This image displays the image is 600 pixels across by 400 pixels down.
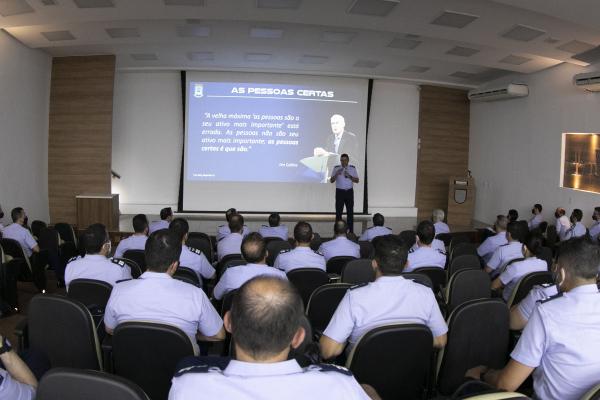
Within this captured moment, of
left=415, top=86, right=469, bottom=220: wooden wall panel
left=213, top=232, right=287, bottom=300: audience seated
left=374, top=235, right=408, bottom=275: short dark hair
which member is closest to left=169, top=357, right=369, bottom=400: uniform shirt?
left=374, top=235, right=408, bottom=275: short dark hair

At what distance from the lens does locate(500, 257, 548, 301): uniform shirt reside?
3.85 metres

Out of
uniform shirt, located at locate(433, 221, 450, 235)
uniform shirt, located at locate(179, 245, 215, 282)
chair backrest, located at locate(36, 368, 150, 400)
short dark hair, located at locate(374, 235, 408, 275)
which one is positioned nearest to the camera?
chair backrest, located at locate(36, 368, 150, 400)

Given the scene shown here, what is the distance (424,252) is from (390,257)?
192 cm

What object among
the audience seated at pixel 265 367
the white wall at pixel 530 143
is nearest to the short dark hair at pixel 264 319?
the audience seated at pixel 265 367

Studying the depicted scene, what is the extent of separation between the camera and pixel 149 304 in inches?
94.1

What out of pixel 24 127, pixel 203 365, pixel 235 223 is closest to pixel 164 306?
pixel 203 365

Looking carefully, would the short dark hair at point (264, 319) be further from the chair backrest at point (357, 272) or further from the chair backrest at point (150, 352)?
the chair backrest at point (357, 272)

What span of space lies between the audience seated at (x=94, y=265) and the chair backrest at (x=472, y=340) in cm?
225

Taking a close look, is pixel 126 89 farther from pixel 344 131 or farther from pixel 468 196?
pixel 468 196

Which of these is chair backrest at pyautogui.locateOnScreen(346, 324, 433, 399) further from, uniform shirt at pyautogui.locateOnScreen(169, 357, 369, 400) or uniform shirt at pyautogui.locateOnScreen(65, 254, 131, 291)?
uniform shirt at pyautogui.locateOnScreen(65, 254, 131, 291)

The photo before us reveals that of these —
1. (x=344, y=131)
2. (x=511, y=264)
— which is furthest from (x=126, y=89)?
(x=511, y=264)

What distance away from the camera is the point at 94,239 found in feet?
11.2

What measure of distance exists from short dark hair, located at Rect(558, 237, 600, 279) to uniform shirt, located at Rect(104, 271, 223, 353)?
1693mm

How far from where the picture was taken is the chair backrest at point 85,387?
1.44 metres
